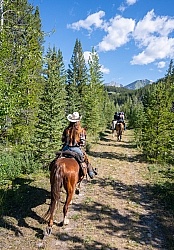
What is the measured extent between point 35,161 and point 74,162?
4.56 metres

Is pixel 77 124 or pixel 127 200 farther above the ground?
pixel 77 124

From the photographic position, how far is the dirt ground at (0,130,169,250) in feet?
19.4

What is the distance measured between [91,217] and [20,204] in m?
2.29

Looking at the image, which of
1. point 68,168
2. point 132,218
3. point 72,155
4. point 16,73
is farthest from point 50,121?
point 132,218

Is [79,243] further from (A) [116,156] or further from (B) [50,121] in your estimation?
(A) [116,156]

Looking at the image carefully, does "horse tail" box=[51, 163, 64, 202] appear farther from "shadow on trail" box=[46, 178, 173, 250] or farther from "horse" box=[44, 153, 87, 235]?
"shadow on trail" box=[46, 178, 173, 250]

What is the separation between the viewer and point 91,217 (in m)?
7.29

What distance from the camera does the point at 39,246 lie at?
563cm

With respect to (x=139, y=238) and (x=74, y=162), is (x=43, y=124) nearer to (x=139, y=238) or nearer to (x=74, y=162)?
(x=74, y=162)

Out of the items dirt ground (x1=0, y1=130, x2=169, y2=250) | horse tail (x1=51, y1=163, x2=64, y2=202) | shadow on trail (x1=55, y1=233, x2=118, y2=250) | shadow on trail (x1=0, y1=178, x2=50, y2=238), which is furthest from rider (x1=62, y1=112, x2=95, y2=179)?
shadow on trail (x1=55, y1=233, x2=118, y2=250)

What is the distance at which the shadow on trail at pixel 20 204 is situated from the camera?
6507 millimetres

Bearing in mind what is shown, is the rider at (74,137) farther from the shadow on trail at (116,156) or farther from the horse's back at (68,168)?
the shadow on trail at (116,156)

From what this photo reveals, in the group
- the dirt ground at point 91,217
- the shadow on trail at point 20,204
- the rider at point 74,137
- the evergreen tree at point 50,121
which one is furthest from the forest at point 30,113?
the rider at point 74,137

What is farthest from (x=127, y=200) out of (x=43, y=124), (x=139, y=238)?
(x=43, y=124)
